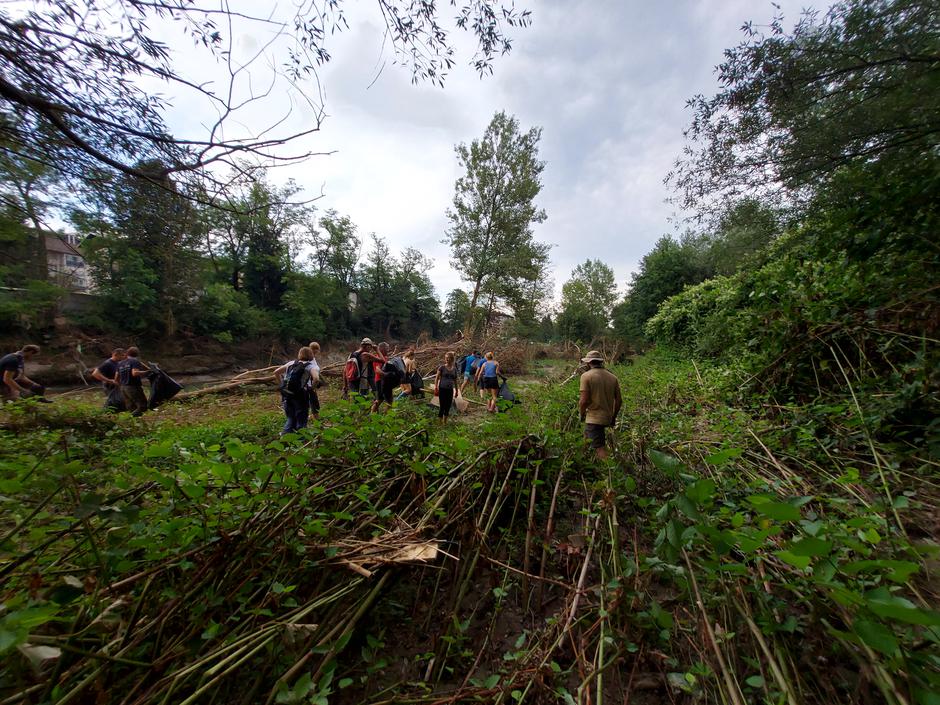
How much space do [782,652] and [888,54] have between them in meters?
6.52

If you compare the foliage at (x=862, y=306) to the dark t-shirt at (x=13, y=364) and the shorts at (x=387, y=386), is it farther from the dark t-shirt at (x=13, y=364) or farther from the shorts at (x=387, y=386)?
the dark t-shirt at (x=13, y=364)

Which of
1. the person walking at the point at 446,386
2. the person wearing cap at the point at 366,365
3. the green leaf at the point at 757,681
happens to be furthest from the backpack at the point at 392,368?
the green leaf at the point at 757,681

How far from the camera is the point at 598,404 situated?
4.41 meters

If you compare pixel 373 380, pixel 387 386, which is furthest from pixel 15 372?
pixel 387 386

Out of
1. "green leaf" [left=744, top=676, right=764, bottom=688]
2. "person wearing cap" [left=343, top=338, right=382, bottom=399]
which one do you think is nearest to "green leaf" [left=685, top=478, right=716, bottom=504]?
"green leaf" [left=744, top=676, right=764, bottom=688]

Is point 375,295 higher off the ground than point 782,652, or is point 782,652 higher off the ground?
point 375,295

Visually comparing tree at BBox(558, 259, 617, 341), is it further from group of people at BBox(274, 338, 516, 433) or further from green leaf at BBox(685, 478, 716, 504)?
green leaf at BBox(685, 478, 716, 504)

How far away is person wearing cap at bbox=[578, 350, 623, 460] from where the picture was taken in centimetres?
440

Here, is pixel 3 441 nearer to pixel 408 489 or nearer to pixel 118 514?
pixel 118 514

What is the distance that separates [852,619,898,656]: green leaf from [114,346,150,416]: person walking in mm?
9448

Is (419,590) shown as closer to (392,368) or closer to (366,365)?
(392,368)

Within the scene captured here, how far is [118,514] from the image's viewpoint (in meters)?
1.46

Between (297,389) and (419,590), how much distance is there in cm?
432

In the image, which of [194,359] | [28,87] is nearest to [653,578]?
[28,87]
